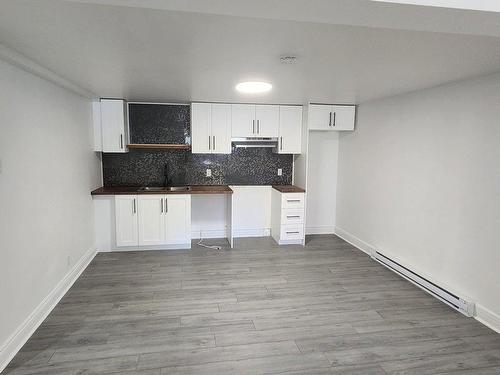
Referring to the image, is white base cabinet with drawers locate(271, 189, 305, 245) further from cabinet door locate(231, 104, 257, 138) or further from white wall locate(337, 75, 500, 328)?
cabinet door locate(231, 104, 257, 138)

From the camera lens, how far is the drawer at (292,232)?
4.83 m

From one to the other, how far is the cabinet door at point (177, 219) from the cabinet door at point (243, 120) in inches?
48.1

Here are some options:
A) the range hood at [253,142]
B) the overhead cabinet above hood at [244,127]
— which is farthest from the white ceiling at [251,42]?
the range hood at [253,142]

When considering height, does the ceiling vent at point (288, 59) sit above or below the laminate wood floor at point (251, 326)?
above

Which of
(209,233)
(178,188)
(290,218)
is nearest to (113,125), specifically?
(178,188)

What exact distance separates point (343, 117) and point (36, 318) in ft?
14.3

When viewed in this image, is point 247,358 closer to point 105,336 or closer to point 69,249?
point 105,336

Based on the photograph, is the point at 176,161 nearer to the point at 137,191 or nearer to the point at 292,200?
the point at 137,191

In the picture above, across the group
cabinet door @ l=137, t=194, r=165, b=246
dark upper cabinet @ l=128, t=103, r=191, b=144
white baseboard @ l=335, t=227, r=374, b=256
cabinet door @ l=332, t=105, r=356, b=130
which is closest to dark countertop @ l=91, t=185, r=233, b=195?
cabinet door @ l=137, t=194, r=165, b=246

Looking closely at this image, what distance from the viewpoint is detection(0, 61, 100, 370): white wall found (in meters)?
2.28

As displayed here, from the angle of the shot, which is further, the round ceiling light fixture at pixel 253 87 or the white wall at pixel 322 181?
the white wall at pixel 322 181

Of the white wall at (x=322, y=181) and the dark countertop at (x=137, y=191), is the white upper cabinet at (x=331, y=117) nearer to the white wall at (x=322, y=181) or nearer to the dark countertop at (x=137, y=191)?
Answer: the white wall at (x=322, y=181)

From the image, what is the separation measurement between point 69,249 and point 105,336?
1.35 meters

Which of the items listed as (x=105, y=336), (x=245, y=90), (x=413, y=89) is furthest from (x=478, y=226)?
(x=105, y=336)
